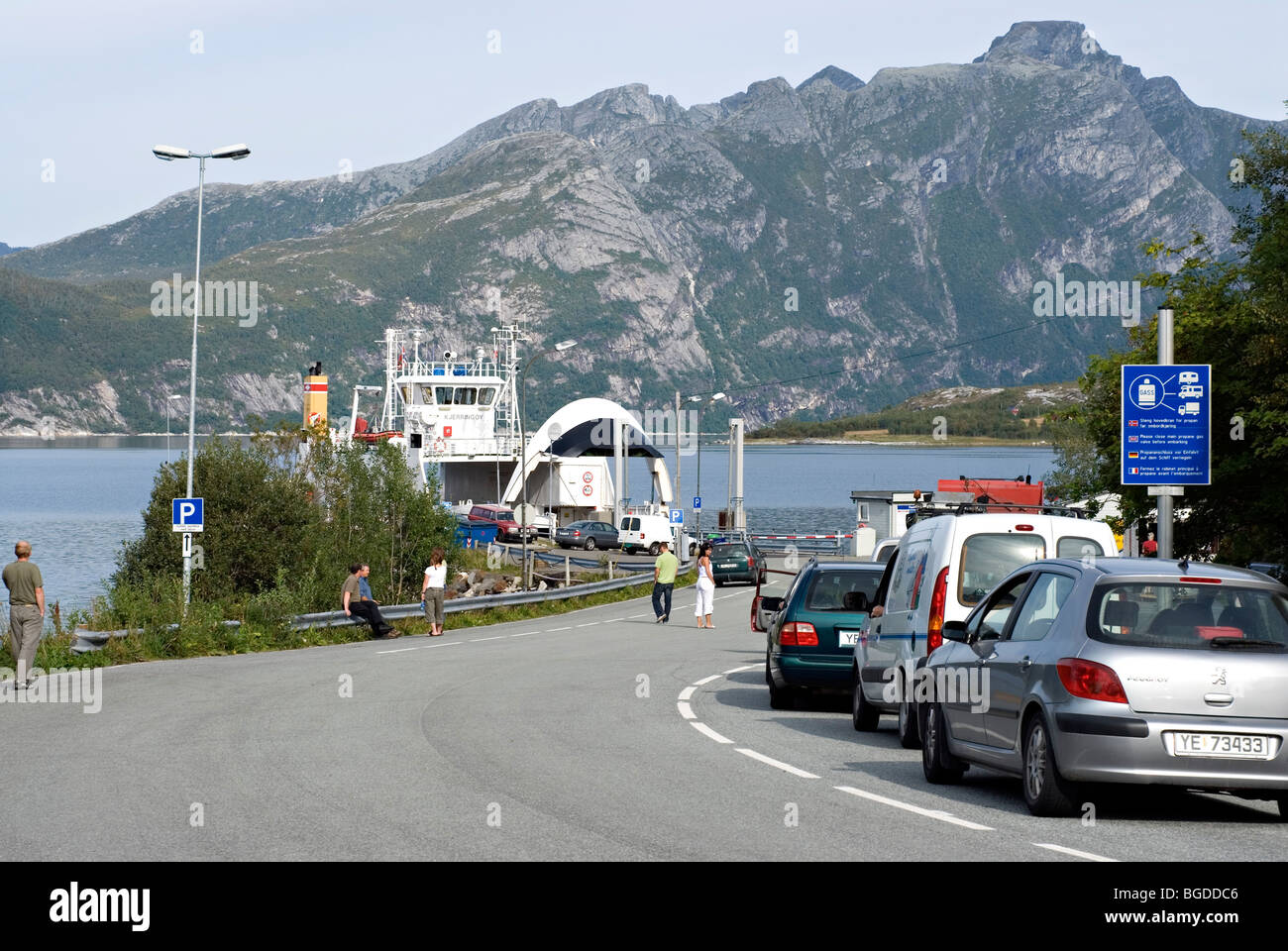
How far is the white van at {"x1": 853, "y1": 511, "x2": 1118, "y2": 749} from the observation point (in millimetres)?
13461

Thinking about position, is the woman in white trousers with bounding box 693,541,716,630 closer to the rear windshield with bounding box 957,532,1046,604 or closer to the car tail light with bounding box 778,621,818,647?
the car tail light with bounding box 778,621,818,647

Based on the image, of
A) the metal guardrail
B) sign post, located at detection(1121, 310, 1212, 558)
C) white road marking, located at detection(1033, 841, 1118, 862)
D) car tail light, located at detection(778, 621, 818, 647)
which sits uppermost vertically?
sign post, located at detection(1121, 310, 1212, 558)

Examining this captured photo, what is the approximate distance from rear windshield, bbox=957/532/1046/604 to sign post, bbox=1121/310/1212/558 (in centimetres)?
761

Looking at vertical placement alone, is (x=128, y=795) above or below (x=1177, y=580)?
below

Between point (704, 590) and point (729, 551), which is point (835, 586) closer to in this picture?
point (704, 590)

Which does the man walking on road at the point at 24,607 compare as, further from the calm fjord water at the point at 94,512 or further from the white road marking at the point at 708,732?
the calm fjord water at the point at 94,512

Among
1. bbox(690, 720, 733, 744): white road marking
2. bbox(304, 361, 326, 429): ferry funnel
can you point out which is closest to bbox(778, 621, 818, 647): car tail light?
bbox(690, 720, 733, 744): white road marking

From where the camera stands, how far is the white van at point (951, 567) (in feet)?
44.2
